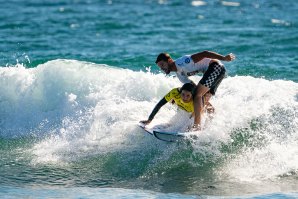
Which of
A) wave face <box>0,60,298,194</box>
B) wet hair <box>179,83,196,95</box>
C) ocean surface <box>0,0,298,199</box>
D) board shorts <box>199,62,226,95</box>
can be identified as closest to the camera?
ocean surface <box>0,0,298,199</box>

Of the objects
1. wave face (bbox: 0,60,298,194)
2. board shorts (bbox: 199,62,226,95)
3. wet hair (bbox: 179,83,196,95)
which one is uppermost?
board shorts (bbox: 199,62,226,95)

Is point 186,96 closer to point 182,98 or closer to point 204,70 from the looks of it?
point 182,98

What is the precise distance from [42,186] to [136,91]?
458cm

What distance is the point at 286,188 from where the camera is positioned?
12414 millimetres

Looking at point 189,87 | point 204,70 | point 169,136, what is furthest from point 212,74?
point 169,136

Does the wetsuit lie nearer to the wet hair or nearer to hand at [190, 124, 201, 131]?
the wet hair

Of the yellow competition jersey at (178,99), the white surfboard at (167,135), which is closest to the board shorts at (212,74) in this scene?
the yellow competition jersey at (178,99)

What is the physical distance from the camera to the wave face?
526 inches

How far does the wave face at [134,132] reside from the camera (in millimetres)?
13367

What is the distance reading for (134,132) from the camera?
14328 millimetres

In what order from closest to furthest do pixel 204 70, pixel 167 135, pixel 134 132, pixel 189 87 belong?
pixel 189 87
pixel 167 135
pixel 204 70
pixel 134 132

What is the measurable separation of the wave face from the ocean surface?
23 millimetres

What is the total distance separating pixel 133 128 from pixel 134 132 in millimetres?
101

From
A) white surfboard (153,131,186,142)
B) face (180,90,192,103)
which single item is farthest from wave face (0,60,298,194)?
face (180,90,192,103)
